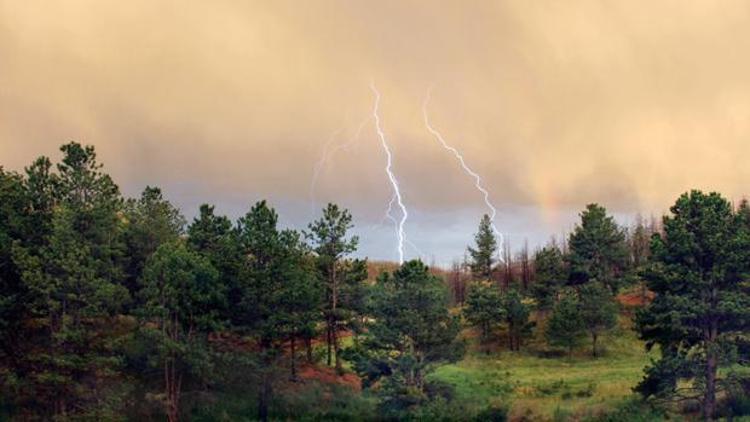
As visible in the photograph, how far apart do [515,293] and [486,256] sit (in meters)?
20.9

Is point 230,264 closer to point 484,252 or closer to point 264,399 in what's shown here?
point 264,399

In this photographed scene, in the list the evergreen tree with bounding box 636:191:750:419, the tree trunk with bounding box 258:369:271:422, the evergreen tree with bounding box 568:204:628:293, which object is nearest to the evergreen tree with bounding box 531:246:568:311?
the evergreen tree with bounding box 568:204:628:293

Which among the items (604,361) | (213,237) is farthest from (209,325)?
(604,361)

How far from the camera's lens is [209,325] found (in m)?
43.2

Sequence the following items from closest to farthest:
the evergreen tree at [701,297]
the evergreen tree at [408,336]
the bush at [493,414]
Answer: the evergreen tree at [701,297] → the bush at [493,414] → the evergreen tree at [408,336]

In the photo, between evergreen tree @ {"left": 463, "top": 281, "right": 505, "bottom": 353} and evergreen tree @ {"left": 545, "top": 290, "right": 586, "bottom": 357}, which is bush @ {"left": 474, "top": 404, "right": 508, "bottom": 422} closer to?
evergreen tree @ {"left": 545, "top": 290, "right": 586, "bottom": 357}

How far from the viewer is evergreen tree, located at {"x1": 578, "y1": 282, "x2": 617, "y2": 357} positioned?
7162 centimetres

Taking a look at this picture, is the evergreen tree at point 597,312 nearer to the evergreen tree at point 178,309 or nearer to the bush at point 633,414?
the bush at point 633,414

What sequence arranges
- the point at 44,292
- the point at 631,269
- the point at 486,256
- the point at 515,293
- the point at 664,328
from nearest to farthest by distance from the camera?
the point at 44,292 → the point at 664,328 → the point at 515,293 → the point at 631,269 → the point at 486,256

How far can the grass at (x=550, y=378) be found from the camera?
42.9 meters

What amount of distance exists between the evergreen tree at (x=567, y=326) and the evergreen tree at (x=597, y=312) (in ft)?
2.74

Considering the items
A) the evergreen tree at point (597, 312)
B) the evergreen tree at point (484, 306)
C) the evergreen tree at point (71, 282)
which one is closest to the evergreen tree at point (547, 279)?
the evergreen tree at point (484, 306)

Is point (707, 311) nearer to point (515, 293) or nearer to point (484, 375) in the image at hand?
point (484, 375)

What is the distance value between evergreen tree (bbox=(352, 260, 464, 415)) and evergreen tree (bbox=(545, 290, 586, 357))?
1204 inches
